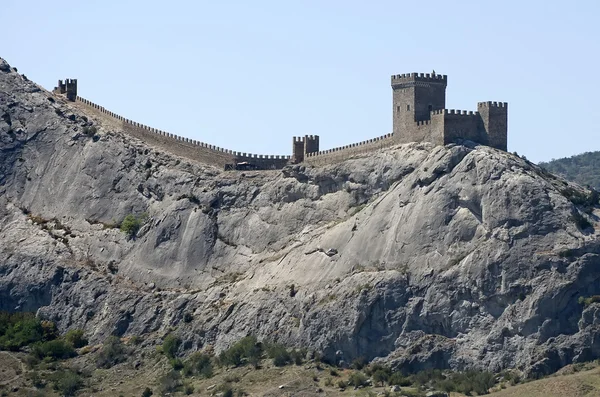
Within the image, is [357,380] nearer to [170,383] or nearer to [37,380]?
[170,383]

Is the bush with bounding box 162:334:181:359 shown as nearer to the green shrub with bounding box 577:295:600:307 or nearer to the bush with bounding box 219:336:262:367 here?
the bush with bounding box 219:336:262:367

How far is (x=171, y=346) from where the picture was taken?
10638cm

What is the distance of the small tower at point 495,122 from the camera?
10588 cm

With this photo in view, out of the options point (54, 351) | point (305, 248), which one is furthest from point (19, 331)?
point (305, 248)

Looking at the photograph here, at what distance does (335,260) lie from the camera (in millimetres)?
105000

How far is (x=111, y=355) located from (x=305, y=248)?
538 inches

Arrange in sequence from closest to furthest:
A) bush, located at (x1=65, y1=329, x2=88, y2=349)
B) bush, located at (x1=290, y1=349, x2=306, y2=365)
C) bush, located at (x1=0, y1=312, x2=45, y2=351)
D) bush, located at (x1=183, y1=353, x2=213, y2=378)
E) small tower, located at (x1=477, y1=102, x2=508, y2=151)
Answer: bush, located at (x1=290, y1=349, x2=306, y2=365) < bush, located at (x1=183, y1=353, x2=213, y2=378) < small tower, located at (x1=477, y1=102, x2=508, y2=151) < bush, located at (x1=65, y1=329, x2=88, y2=349) < bush, located at (x1=0, y1=312, x2=45, y2=351)

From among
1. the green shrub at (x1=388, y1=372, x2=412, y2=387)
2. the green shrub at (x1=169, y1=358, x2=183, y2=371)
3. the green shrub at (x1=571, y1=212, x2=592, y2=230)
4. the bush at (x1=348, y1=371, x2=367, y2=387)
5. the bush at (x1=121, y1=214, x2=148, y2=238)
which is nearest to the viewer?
the green shrub at (x1=388, y1=372, x2=412, y2=387)

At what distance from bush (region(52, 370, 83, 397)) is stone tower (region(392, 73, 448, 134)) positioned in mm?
24825

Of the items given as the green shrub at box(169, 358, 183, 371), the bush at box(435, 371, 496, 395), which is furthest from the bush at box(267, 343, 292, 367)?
the bush at box(435, 371, 496, 395)

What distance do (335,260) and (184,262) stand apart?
11999mm

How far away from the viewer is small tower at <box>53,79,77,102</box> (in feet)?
417

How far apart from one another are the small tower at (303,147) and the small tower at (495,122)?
12.8 m

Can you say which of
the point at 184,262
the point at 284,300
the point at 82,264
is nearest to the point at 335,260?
the point at 284,300
